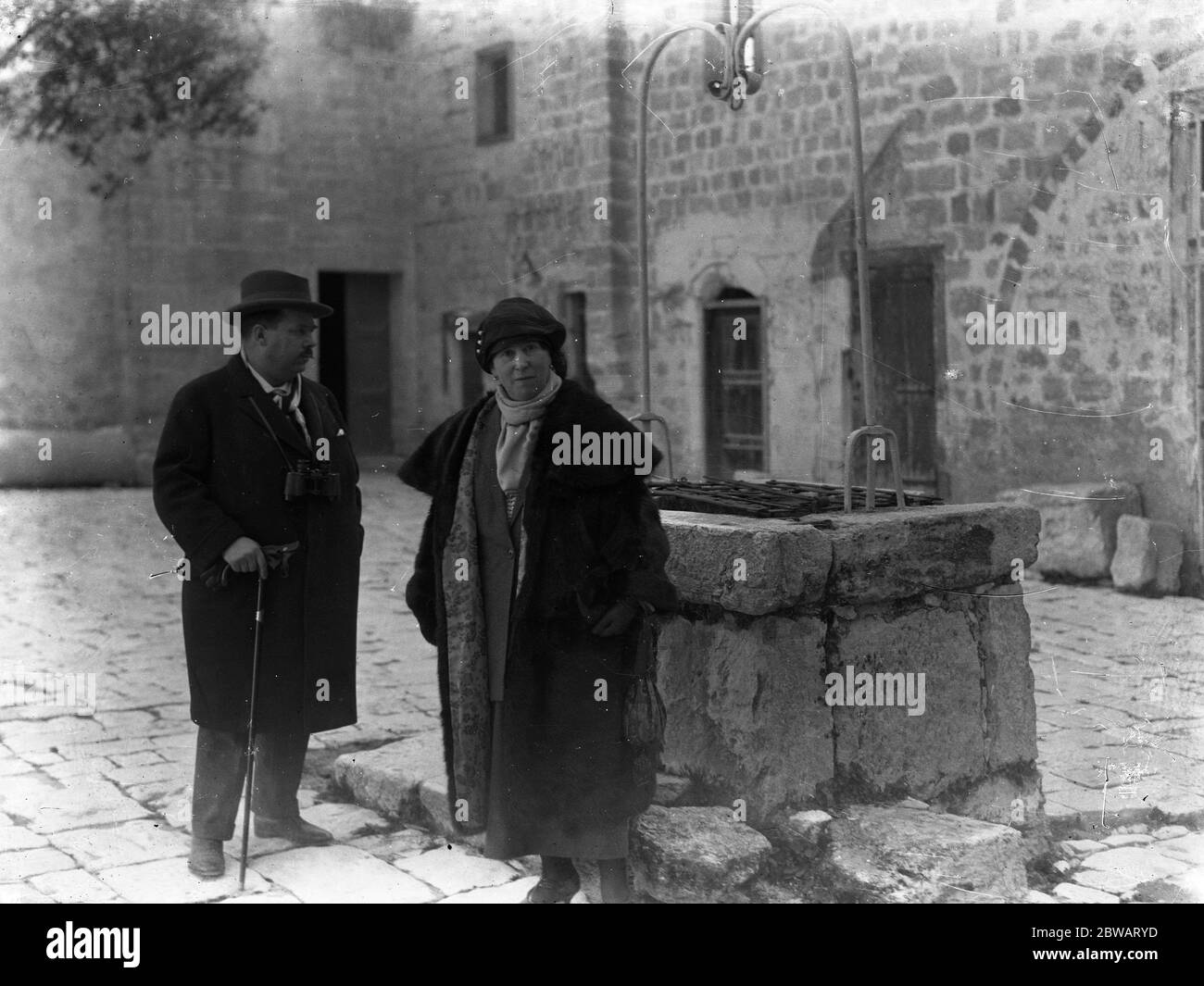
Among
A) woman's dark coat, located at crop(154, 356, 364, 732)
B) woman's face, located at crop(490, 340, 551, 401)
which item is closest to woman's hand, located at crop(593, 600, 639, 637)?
woman's face, located at crop(490, 340, 551, 401)

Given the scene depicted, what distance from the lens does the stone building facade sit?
7.26 meters

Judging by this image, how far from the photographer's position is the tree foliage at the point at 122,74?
4941 millimetres

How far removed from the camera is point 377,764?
4.85 m

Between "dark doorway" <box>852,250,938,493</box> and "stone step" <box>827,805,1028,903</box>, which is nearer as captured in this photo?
"stone step" <box>827,805,1028,903</box>

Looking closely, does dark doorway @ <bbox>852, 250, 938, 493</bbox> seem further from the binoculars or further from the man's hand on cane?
the man's hand on cane

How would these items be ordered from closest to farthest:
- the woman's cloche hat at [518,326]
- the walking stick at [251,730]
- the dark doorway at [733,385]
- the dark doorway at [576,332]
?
the woman's cloche hat at [518,326] → the walking stick at [251,730] → the dark doorway at [576,332] → the dark doorway at [733,385]

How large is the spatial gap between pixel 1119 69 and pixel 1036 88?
0.69 m

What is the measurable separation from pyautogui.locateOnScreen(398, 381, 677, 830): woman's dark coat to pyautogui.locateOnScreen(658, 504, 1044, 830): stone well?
472 mm

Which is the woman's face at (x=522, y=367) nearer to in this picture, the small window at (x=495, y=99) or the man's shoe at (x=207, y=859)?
the man's shoe at (x=207, y=859)

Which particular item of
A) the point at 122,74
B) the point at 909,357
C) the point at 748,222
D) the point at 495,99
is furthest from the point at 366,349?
the point at 909,357

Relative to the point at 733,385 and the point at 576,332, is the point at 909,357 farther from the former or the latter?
the point at 576,332

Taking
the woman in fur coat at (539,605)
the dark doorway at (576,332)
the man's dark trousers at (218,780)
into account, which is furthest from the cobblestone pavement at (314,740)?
the dark doorway at (576,332)

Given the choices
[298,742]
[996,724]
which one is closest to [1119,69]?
[996,724]
